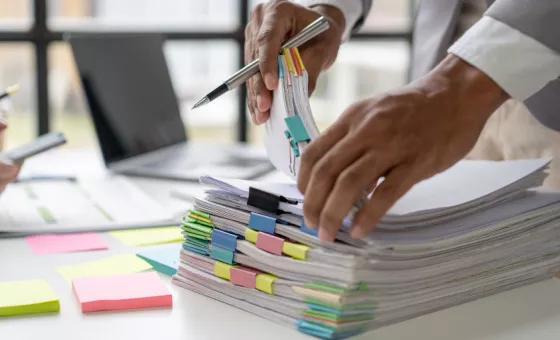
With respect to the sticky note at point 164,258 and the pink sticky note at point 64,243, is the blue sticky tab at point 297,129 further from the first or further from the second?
the pink sticky note at point 64,243

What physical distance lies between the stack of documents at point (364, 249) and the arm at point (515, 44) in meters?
0.14

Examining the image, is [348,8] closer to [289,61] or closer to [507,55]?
[289,61]

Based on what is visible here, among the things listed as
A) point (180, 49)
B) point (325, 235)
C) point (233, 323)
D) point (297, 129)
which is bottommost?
point (233, 323)

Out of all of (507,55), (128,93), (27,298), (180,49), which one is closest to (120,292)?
(27,298)

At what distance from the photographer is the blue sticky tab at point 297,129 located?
2.80 ft

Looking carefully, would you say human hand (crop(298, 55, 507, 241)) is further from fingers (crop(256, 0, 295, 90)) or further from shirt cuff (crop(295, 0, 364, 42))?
shirt cuff (crop(295, 0, 364, 42))

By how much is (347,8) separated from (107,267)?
1.86ft

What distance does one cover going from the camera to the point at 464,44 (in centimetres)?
82

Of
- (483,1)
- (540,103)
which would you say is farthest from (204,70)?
(540,103)

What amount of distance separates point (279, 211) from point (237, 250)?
0.23ft

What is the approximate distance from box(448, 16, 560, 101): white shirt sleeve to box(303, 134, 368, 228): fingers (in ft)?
0.56

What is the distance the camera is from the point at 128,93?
177 centimetres

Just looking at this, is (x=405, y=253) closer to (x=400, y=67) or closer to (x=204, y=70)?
(x=400, y=67)

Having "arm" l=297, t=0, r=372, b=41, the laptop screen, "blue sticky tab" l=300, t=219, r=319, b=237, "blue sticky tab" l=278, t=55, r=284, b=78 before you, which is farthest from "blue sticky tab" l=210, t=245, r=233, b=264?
the laptop screen
